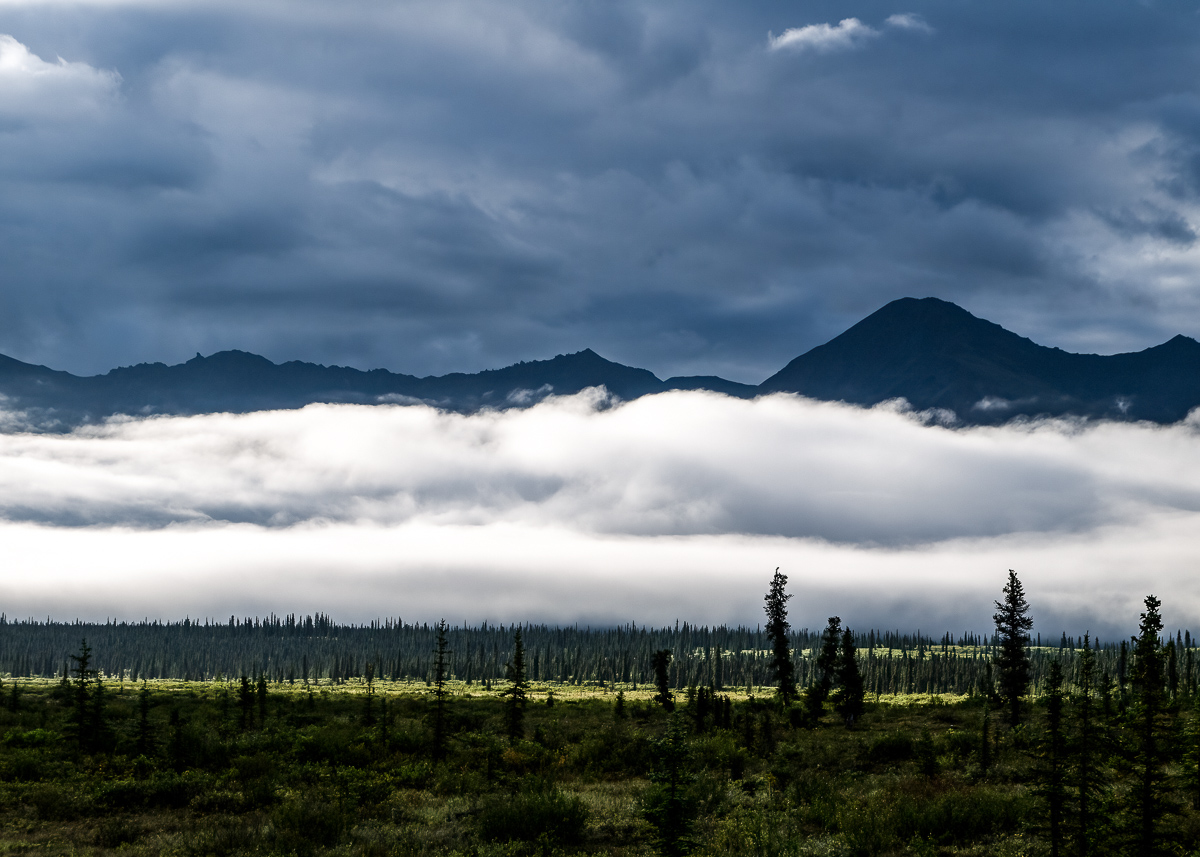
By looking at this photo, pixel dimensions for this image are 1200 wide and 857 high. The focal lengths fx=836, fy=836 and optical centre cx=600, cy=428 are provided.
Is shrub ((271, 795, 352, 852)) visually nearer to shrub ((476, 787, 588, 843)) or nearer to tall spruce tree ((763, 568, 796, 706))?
shrub ((476, 787, 588, 843))

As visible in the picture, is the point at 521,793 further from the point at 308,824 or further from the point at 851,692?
the point at 851,692

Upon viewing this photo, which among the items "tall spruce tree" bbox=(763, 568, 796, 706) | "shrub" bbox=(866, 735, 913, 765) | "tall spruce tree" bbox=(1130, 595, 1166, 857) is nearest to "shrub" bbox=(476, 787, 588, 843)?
"tall spruce tree" bbox=(1130, 595, 1166, 857)

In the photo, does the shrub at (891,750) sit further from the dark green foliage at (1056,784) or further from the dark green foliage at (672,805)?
the dark green foliage at (672,805)

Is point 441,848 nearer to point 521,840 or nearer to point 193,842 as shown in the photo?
point 521,840

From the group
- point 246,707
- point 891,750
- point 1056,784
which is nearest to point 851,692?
point 891,750

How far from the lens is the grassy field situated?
73.5 ft

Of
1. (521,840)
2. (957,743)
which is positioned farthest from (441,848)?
(957,743)

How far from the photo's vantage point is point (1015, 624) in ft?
201

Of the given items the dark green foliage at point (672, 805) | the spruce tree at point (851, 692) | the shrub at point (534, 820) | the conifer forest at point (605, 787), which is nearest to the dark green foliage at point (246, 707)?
the conifer forest at point (605, 787)

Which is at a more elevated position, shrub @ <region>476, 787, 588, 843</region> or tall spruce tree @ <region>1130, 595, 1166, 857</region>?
tall spruce tree @ <region>1130, 595, 1166, 857</region>

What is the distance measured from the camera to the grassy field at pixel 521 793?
22.4 meters

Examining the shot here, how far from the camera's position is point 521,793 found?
28672 mm

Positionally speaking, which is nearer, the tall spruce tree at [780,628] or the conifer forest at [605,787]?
the conifer forest at [605,787]

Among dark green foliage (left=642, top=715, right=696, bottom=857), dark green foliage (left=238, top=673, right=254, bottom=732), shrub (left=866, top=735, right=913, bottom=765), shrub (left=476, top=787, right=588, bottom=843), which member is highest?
dark green foliage (left=642, top=715, right=696, bottom=857)
